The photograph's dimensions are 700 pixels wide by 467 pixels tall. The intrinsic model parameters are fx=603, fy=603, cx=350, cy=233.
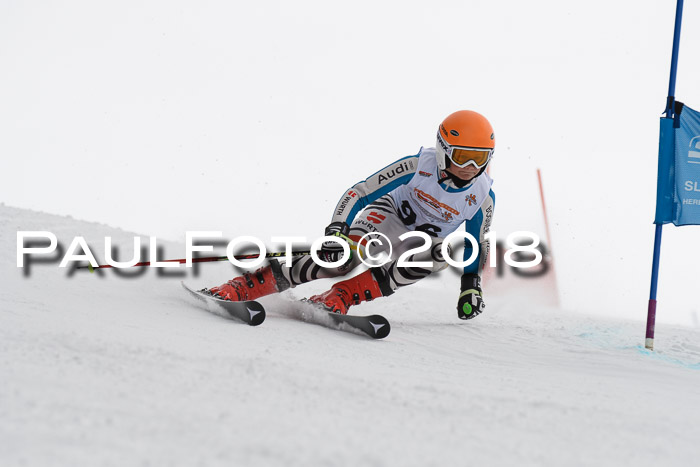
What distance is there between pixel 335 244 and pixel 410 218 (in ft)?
2.42

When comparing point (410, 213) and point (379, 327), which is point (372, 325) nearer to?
point (379, 327)

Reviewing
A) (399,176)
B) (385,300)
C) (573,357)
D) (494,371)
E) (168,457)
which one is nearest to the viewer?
(168,457)

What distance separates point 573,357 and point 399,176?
1.58 meters

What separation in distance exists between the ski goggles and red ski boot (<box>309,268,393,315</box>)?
94cm

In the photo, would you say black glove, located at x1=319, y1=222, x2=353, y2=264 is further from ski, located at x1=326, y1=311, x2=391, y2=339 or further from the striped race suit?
ski, located at x1=326, y1=311, x2=391, y2=339

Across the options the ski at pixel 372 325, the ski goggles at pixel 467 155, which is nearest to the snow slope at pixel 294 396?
the ski at pixel 372 325

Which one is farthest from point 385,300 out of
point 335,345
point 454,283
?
point 335,345

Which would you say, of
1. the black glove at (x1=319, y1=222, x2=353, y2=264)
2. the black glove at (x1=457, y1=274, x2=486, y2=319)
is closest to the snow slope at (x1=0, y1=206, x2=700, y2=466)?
the black glove at (x1=457, y1=274, x2=486, y2=319)

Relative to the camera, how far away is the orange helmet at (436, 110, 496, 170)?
12.0 feet

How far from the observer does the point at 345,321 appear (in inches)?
136

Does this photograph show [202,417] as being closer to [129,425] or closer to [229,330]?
[129,425]

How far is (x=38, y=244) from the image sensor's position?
4762 millimetres

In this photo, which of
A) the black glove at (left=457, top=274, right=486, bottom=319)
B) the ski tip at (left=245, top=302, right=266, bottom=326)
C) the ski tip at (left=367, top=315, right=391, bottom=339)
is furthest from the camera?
the black glove at (left=457, top=274, right=486, bottom=319)
